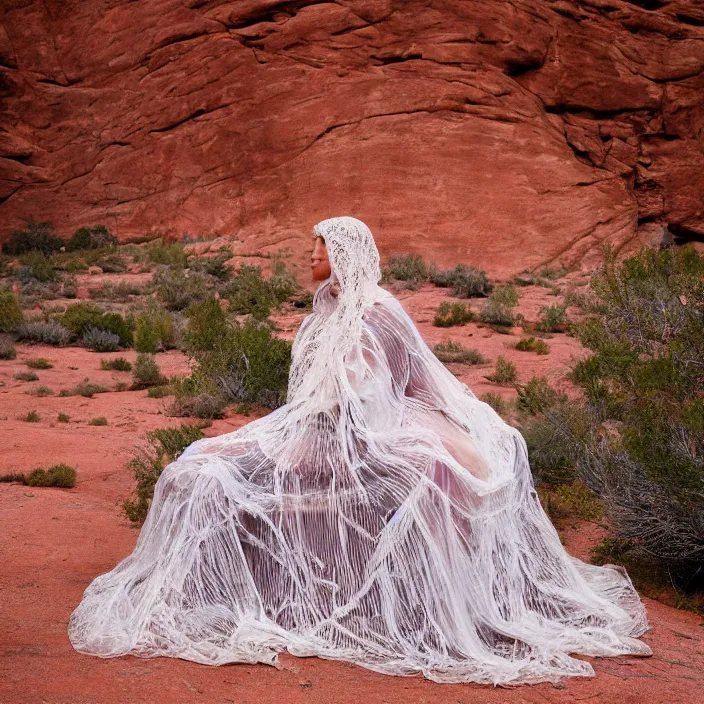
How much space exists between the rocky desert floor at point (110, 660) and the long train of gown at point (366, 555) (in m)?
0.08

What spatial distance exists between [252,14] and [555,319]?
39.4 ft

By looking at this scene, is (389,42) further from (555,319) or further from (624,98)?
(555,319)

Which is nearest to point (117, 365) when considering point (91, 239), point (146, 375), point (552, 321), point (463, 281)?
point (146, 375)

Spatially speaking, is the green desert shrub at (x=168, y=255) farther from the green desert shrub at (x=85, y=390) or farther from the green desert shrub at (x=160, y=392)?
the green desert shrub at (x=160, y=392)

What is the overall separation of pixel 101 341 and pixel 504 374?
5221 mm

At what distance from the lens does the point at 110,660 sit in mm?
3387

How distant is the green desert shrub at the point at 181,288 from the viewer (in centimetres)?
1573

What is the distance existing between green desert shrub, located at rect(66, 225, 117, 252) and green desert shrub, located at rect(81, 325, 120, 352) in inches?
385

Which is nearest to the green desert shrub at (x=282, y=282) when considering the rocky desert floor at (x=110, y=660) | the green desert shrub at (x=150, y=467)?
the rocky desert floor at (x=110, y=660)

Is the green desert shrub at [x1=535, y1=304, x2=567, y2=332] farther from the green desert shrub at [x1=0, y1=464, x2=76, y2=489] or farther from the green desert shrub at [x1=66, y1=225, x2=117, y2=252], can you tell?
the green desert shrub at [x1=66, y1=225, x2=117, y2=252]

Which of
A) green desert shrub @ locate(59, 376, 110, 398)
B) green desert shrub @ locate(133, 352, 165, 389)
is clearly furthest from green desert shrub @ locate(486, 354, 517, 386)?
green desert shrub @ locate(59, 376, 110, 398)

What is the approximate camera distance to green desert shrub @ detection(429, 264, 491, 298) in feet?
57.3

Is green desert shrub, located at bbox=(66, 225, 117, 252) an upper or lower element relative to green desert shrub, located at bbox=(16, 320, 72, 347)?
lower

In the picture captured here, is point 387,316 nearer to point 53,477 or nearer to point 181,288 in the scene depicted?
point 53,477
